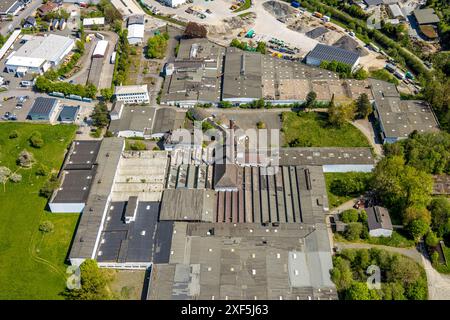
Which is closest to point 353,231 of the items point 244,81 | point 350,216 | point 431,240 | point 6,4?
point 350,216

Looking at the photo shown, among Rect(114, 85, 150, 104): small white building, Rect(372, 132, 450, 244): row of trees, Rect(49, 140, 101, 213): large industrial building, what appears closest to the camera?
Rect(372, 132, 450, 244): row of trees

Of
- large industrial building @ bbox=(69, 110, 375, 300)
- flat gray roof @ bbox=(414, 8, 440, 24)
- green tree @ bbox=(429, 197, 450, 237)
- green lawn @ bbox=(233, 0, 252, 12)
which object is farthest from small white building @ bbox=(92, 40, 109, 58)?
flat gray roof @ bbox=(414, 8, 440, 24)

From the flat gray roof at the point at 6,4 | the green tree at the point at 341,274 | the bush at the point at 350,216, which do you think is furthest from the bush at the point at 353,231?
the flat gray roof at the point at 6,4

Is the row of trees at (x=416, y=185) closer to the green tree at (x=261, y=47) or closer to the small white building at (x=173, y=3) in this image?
the green tree at (x=261, y=47)

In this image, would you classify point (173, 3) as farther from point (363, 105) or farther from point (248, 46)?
point (363, 105)

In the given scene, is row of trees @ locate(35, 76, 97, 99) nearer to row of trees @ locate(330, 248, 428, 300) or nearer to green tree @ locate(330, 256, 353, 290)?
row of trees @ locate(330, 248, 428, 300)
